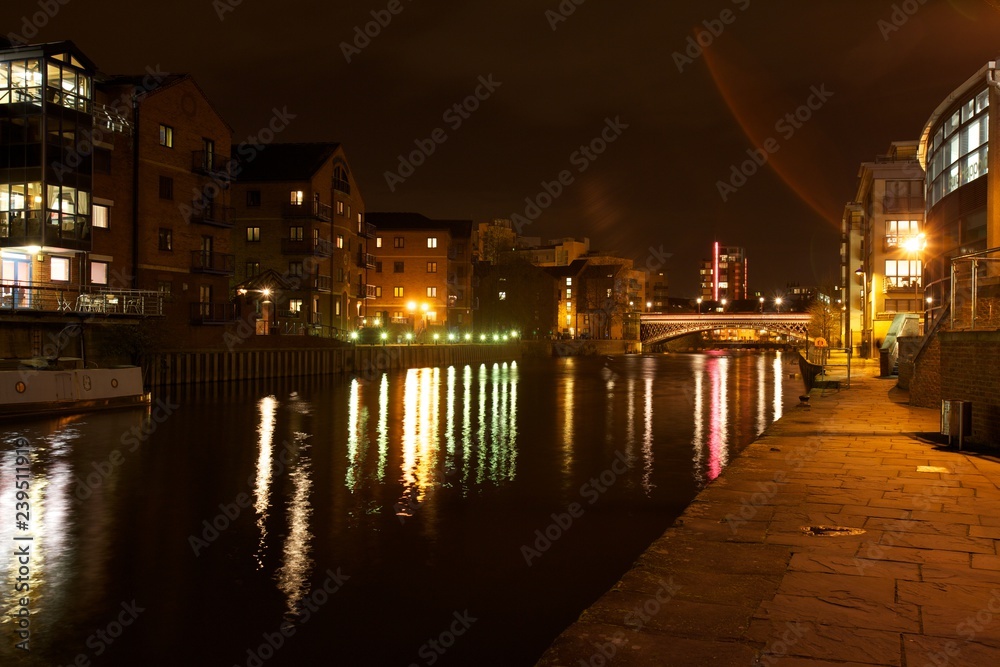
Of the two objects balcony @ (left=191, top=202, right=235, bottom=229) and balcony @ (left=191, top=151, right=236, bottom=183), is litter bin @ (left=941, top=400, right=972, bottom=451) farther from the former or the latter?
balcony @ (left=191, top=151, right=236, bottom=183)

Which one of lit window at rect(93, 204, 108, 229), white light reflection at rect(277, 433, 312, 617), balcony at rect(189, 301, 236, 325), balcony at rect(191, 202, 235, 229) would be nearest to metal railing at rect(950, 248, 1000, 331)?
white light reflection at rect(277, 433, 312, 617)

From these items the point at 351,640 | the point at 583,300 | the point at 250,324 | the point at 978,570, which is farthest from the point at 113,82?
the point at 583,300

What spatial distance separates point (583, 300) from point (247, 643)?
473 ft

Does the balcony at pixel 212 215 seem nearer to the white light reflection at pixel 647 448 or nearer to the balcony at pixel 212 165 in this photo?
the balcony at pixel 212 165

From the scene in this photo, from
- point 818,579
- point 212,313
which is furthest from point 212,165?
point 818,579

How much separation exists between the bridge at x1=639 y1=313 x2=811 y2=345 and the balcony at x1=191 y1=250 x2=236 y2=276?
88.3m

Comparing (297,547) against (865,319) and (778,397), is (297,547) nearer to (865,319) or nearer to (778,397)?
(778,397)

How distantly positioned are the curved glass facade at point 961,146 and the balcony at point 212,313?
37.8 meters

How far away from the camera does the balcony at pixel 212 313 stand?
45.9 m

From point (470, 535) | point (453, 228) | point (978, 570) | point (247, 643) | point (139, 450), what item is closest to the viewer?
Answer: point (978, 570)

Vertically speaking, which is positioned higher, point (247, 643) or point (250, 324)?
point (250, 324)

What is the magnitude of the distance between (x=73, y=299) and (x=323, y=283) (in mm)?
25958

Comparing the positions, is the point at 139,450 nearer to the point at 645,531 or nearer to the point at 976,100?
the point at 645,531

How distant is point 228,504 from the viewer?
15.9 metres
